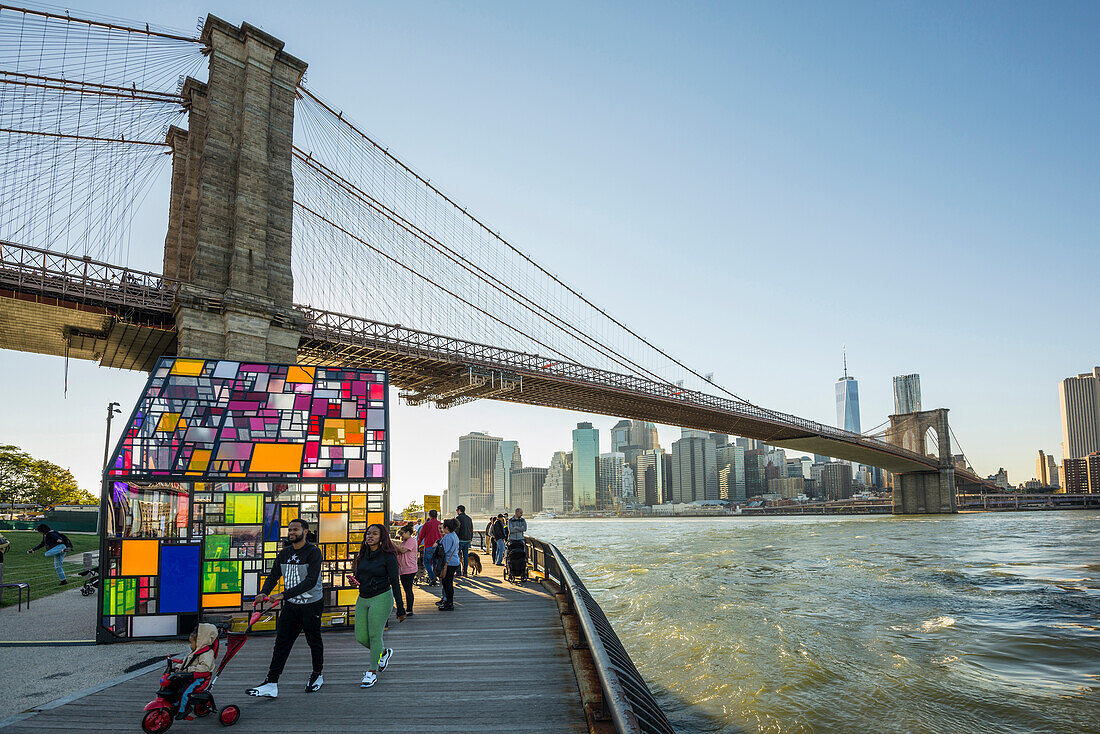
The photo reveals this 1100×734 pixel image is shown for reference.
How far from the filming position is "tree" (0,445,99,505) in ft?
198

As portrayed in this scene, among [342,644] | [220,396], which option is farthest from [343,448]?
[342,644]

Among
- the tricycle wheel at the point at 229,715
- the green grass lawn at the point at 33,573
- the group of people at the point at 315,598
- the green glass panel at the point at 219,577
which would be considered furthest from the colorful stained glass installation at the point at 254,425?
the green grass lawn at the point at 33,573

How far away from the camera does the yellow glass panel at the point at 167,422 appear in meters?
9.43

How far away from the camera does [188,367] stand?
1038cm

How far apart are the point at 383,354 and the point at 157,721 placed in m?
29.8

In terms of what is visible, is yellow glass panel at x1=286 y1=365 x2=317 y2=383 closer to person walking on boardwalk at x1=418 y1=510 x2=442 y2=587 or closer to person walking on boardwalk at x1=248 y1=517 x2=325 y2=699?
person walking on boardwalk at x1=418 y1=510 x2=442 y2=587

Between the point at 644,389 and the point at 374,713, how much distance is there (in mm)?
46199

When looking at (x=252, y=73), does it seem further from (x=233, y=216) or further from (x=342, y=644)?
(x=342, y=644)

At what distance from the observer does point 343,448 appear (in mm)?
9828

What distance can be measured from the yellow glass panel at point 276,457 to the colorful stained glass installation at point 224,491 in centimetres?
1

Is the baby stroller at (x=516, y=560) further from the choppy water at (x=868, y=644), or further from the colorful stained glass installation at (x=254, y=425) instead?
the colorful stained glass installation at (x=254, y=425)

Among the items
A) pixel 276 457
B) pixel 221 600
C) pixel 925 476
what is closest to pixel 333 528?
pixel 276 457

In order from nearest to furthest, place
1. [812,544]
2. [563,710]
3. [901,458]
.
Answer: [563,710] → [812,544] → [901,458]

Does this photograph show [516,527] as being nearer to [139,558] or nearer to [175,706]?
[139,558]
